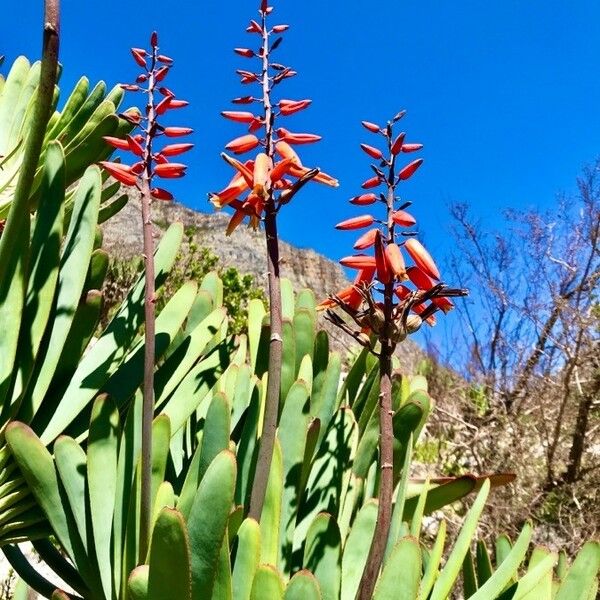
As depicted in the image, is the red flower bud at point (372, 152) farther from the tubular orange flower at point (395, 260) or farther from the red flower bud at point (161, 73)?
the red flower bud at point (161, 73)

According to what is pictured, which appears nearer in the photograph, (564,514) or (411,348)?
(564,514)

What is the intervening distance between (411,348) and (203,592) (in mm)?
14367

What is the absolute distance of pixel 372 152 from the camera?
4.88ft

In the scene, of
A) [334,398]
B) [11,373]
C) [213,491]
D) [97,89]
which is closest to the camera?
[213,491]

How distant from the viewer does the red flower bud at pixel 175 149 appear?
1628 mm

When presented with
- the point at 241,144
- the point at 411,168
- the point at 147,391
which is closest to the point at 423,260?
the point at 411,168

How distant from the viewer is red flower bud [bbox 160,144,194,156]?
1628 mm

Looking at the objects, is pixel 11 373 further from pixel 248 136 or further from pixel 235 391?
pixel 248 136

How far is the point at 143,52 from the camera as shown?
5.65 ft

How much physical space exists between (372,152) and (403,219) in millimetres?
178

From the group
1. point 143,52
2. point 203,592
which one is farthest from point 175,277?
point 203,592

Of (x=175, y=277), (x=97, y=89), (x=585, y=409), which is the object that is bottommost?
(x=585, y=409)

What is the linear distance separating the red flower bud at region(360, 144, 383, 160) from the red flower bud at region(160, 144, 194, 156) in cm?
44

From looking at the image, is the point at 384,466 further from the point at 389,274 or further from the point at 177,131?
the point at 177,131
